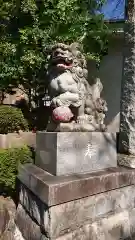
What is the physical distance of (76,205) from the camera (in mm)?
2863

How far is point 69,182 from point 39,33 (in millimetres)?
4619

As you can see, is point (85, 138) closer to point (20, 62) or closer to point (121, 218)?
point (121, 218)

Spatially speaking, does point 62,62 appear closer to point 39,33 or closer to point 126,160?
point 126,160

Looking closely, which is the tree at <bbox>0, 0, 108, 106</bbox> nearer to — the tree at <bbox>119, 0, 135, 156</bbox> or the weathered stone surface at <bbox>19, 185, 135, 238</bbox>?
the tree at <bbox>119, 0, 135, 156</bbox>

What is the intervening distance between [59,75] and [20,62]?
3.37m

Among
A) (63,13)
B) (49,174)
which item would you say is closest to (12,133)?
(49,174)

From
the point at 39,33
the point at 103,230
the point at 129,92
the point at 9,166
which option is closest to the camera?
the point at 103,230

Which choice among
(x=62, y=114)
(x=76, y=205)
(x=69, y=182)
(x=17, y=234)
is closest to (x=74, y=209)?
(x=76, y=205)

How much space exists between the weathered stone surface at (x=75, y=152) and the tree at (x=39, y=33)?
11.1ft

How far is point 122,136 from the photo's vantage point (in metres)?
3.67

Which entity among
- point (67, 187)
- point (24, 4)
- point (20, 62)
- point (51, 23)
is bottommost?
point (67, 187)

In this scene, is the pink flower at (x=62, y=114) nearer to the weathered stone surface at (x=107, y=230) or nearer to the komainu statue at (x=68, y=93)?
the komainu statue at (x=68, y=93)

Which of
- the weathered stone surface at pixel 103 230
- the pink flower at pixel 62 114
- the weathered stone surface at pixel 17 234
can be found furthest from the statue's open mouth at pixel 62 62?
the weathered stone surface at pixel 17 234

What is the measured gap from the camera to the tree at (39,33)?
619 centimetres
